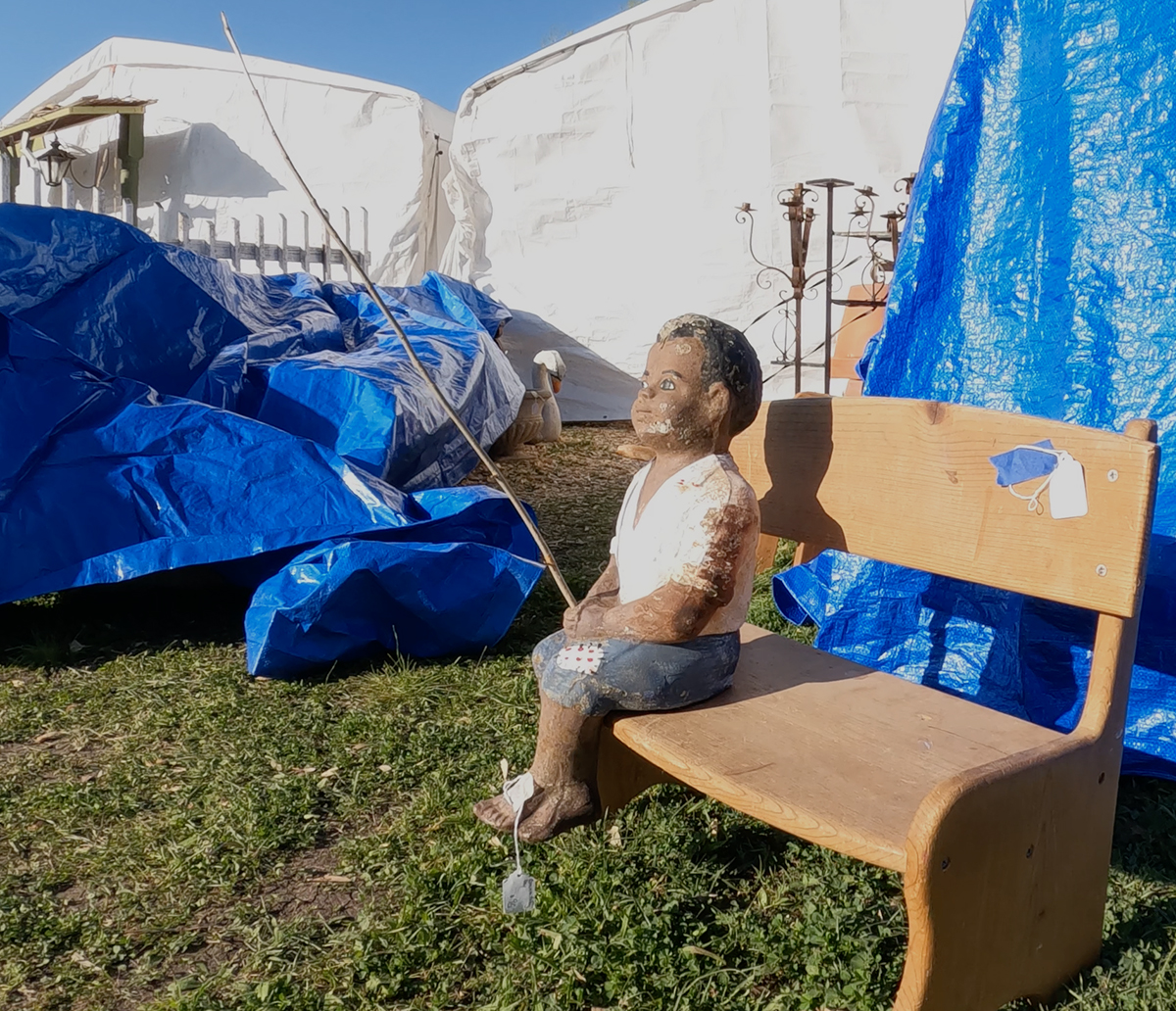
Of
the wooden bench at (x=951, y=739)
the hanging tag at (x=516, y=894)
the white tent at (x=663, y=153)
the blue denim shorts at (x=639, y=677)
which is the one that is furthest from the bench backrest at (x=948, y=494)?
the white tent at (x=663, y=153)

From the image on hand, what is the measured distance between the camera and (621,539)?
6.44ft

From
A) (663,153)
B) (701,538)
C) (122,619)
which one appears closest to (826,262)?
(663,153)

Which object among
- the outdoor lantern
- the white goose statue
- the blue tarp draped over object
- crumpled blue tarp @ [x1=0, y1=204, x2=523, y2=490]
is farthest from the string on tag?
the outdoor lantern

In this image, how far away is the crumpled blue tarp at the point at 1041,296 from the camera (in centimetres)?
245

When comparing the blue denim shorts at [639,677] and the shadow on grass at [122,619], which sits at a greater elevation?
the blue denim shorts at [639,677]

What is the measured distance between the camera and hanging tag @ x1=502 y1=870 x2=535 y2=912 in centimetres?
171

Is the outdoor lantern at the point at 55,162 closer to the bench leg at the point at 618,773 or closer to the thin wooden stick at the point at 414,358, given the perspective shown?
the thin wooden stick at the point at 414,358

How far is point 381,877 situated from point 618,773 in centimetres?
53

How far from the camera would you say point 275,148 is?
9.62 metres

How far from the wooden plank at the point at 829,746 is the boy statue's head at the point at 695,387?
489mm

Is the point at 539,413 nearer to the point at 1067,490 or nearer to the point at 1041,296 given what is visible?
the point at 1041,296

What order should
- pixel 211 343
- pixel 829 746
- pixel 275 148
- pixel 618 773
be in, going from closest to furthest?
pixel 829 746, pixel 618 773, pixel 211 343, pixel 275 148

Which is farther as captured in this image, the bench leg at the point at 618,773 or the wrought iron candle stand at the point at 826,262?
the wrought iron candle stand at the point at 826,262

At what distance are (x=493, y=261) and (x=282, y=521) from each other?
18.9 ft
